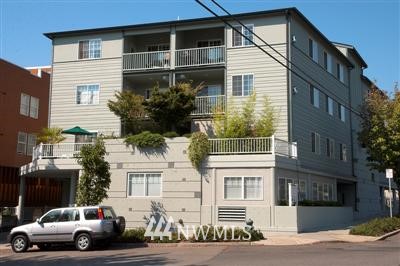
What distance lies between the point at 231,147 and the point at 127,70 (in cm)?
Result: 1059

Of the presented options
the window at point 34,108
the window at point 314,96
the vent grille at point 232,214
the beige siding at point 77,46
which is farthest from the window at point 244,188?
the window at point 34,108

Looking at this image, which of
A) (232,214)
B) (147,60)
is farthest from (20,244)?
(147,60)

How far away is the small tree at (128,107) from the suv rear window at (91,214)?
11.2 m

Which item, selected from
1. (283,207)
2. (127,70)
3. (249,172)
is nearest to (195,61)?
(127,70)

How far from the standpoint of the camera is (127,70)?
32.9 metres

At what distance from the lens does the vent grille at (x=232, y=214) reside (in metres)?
24.6

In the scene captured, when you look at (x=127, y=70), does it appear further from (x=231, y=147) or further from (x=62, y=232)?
(x=62, y=232)

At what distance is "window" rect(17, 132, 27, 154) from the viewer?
128ft

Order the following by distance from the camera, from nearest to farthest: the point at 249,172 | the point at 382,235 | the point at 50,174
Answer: the point at 382,235 → the point at 249,172 → the point at 50,174

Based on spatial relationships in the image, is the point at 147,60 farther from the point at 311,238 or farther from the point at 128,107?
the point at 311,238

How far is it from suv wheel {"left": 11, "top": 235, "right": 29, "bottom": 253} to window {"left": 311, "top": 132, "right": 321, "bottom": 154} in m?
18.4

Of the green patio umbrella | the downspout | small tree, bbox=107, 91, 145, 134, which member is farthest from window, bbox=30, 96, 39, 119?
the downspout

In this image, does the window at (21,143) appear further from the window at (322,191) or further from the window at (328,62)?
the window at (328,62)

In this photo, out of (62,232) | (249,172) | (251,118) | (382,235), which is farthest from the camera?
(251,118)
